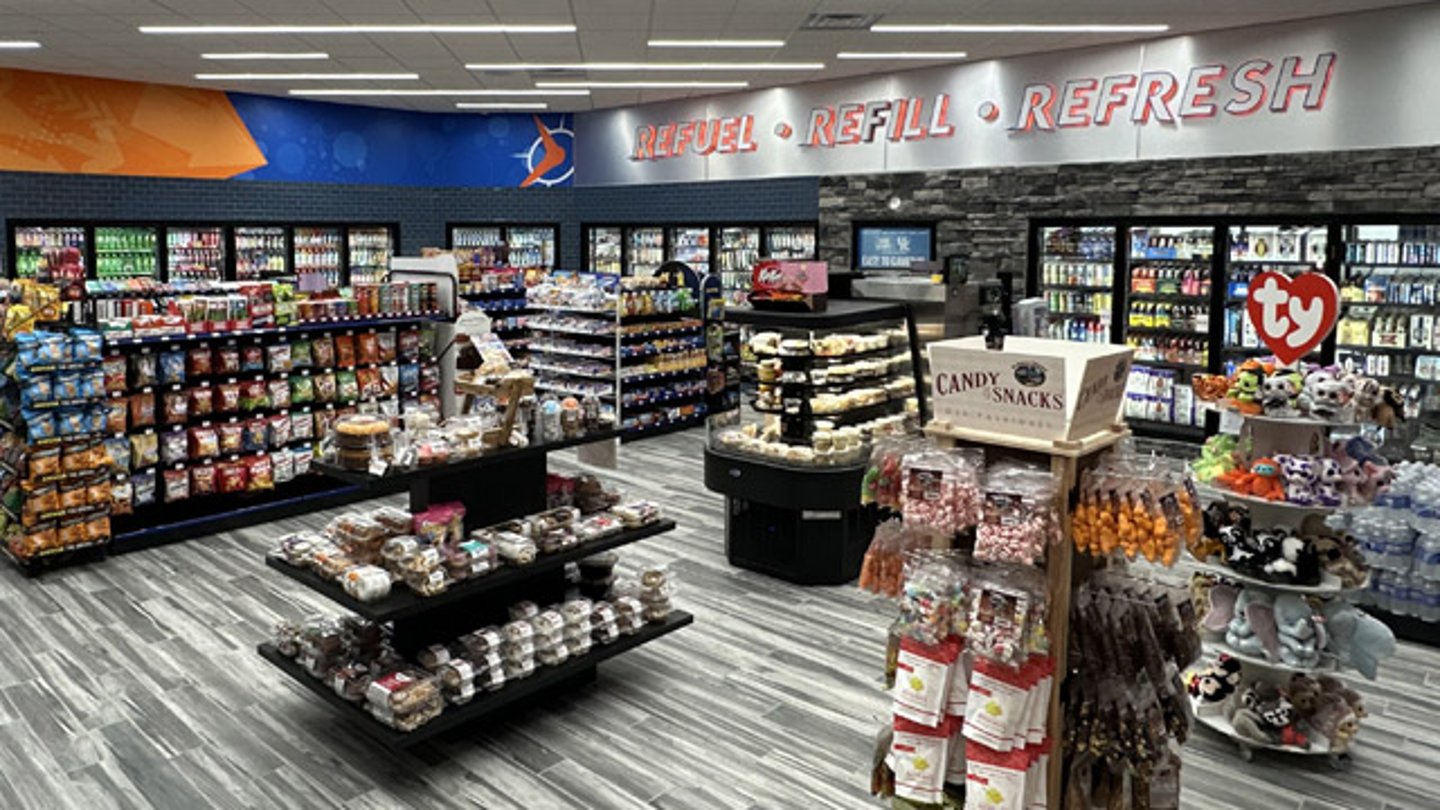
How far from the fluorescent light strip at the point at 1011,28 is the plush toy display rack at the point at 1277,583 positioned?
528 cm

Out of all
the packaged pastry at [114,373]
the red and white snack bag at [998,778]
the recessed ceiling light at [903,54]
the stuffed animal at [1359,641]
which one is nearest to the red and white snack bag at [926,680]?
the red and white snack bag at [998,778]

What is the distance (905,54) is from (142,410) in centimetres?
746

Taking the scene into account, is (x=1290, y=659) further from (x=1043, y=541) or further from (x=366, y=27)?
(x=366, y=27)

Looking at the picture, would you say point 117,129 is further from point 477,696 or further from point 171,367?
point 477,696

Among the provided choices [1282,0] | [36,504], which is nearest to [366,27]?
[36,504]

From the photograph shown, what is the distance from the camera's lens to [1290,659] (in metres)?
4.12

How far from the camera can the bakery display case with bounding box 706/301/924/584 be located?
20.3ft

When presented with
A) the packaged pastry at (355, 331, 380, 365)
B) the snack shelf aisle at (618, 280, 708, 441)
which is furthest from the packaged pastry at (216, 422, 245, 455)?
the snack shelf aisle at (618, 280, 708, 441)

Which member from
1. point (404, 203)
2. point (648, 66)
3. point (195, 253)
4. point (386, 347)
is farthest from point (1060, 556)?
point (404, 203)

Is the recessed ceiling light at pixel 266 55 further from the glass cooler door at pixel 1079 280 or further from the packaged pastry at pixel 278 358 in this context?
the glass cooler door at pixel 1079 280

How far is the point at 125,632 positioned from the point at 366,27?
5.27 metres

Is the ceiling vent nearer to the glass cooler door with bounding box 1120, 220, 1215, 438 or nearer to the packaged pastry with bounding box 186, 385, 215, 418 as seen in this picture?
the glass cooler door with bounding box 1120, 220, 1215, 438

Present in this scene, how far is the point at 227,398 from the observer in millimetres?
7312

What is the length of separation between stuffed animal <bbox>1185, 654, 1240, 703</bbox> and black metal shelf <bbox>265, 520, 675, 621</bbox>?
268 cm
